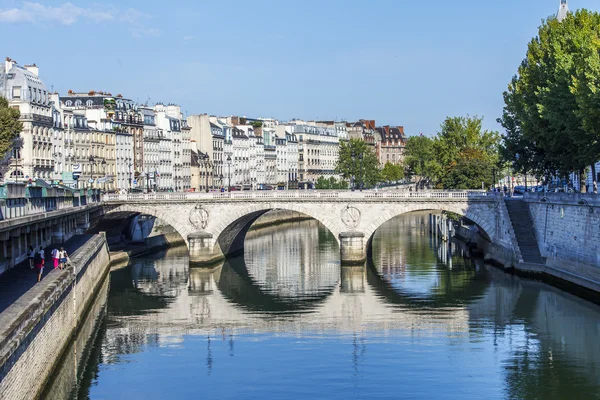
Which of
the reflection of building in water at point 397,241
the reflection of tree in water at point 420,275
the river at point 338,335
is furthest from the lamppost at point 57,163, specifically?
the reflection of tree in water at point 420,275

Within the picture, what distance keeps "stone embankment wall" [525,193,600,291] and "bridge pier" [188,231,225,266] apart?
2368cm

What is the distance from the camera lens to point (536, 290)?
200ft

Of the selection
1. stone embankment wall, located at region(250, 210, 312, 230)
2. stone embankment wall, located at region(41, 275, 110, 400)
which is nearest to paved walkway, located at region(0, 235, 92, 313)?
stone embankment wall, located at region(41, 275, 110, 400)

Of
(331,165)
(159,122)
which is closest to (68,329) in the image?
(159,122)

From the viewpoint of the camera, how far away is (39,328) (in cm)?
3469

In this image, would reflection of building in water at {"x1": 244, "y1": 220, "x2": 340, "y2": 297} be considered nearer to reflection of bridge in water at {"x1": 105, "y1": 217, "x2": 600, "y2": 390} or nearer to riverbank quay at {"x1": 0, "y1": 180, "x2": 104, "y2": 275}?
reflection of bridge in water at {"x1": 105, "y1": 217, "x2": 600, "y2": 390}

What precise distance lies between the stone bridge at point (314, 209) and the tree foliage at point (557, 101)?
16.6 feet

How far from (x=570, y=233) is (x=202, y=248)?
2904cm

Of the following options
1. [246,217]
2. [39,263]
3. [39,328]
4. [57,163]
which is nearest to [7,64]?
[57,163]

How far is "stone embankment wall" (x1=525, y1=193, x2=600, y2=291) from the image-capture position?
56656 millimetres

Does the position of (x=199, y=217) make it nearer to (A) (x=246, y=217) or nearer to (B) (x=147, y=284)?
(A) (x=246, y=217)

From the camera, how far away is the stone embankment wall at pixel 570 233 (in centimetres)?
5666

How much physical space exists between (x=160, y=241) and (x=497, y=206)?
32204 millimetres

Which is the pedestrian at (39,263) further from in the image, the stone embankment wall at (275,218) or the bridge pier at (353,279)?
the stone embankment wall at (275,218)
